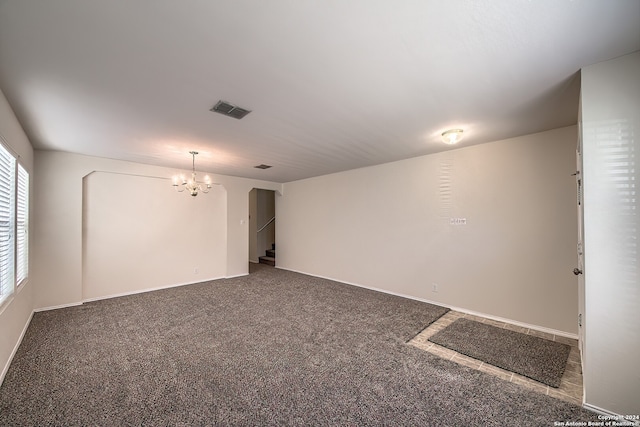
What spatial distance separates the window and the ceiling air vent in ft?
6.56

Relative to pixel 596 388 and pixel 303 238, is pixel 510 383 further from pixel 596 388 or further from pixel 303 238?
pixel 303 238

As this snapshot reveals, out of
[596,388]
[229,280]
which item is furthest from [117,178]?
[596,388]

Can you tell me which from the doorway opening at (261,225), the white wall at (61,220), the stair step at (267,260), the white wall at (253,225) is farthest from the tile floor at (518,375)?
the white wall at (253,225)

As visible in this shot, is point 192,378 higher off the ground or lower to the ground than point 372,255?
lower

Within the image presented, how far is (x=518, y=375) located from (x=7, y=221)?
525 centimetres

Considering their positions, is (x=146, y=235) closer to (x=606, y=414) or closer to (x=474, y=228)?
(x=474, y=228)

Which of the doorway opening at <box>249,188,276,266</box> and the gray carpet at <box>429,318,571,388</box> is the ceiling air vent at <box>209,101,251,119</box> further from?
the doorway opening at <box>249,188,276,266</box>

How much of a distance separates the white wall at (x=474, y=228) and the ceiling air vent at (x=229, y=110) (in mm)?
3116

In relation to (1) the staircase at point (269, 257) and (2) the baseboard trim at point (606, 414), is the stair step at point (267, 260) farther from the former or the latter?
(2) the baseboard trim at point (606, 414)

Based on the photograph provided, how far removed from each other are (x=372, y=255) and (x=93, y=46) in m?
4.77

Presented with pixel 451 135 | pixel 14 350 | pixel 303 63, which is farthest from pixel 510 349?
pixel 14 350

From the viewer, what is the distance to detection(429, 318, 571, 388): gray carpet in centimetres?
238

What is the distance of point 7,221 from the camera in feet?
8.59

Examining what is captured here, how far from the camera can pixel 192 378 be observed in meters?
2.25
